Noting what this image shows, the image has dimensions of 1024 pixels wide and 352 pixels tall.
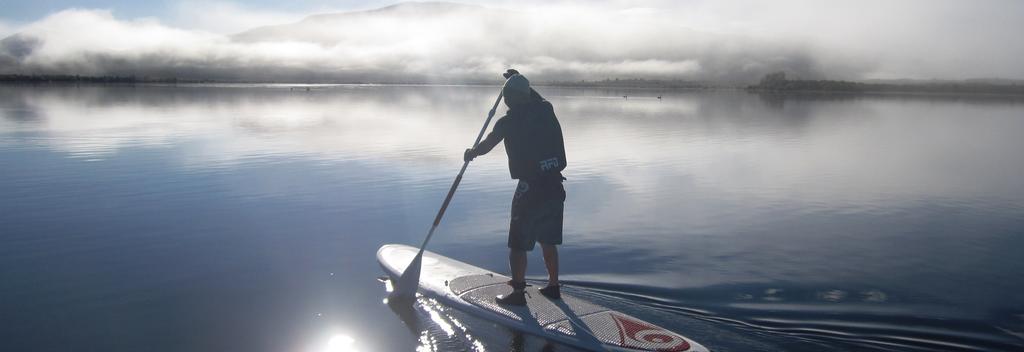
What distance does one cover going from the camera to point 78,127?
92.0 feet

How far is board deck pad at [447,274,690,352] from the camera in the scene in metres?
5.54

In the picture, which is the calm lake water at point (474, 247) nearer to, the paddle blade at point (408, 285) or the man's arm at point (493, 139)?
the paddle blade at point (408, 285)

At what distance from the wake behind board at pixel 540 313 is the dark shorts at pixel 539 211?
0.66 m

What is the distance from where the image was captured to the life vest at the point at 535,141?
6.25 m

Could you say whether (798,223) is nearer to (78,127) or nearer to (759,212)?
(759,212)

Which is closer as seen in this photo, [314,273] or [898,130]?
[314,273]

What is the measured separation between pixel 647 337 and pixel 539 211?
1.56 m

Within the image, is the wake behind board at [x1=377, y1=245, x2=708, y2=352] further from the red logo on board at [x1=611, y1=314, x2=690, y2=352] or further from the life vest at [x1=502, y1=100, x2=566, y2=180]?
the life vest at [x1=502, y1=100, x2=566, y2=180]

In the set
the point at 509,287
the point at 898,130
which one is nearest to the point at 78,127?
the point at 509,287

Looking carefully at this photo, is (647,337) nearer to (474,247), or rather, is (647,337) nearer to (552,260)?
(552,260)

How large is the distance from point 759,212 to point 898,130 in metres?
27.1

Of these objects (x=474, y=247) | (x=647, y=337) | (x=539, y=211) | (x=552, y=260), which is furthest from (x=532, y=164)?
(x=474, y=247)

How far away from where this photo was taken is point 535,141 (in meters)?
6.25

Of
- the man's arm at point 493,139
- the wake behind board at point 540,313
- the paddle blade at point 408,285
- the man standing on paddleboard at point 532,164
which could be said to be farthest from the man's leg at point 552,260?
the paddle blade at point 408,285
